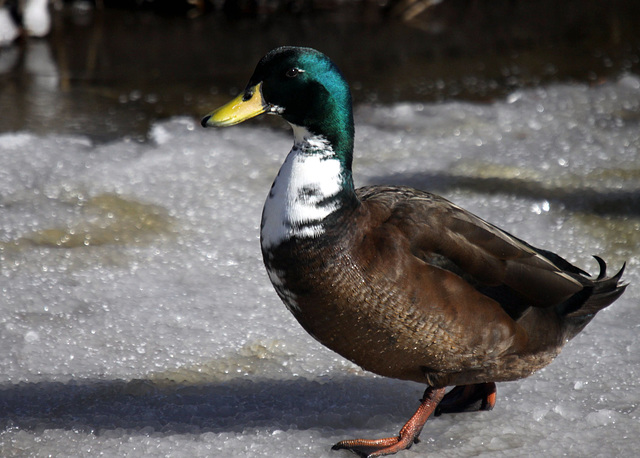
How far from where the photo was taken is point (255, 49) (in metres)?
7.03

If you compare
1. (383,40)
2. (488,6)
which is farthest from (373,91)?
(488,6)

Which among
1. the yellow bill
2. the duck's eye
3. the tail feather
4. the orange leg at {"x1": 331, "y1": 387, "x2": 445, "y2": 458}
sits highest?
the duck's eye

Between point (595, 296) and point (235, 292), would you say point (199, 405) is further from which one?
point (595, 296)

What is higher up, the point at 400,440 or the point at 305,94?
the point at 305,94

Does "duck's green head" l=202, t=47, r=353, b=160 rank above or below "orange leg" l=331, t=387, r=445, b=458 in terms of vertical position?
above

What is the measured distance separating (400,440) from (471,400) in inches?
16.2

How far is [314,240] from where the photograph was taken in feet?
7.97

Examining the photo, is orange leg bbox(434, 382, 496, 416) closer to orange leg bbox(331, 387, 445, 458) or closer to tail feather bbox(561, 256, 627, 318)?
orange leg bbox(331, 387, 445, 458)

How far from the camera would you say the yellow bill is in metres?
2.53

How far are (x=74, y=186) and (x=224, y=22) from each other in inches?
151

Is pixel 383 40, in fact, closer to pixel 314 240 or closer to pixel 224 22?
pixel 224 22

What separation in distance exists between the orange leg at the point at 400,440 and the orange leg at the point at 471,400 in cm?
27

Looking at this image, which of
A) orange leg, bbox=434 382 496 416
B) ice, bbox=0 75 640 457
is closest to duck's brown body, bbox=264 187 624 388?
orange leg, bbox=434 382 496 416

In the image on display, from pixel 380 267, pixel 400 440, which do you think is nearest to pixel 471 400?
pixel 400 440
